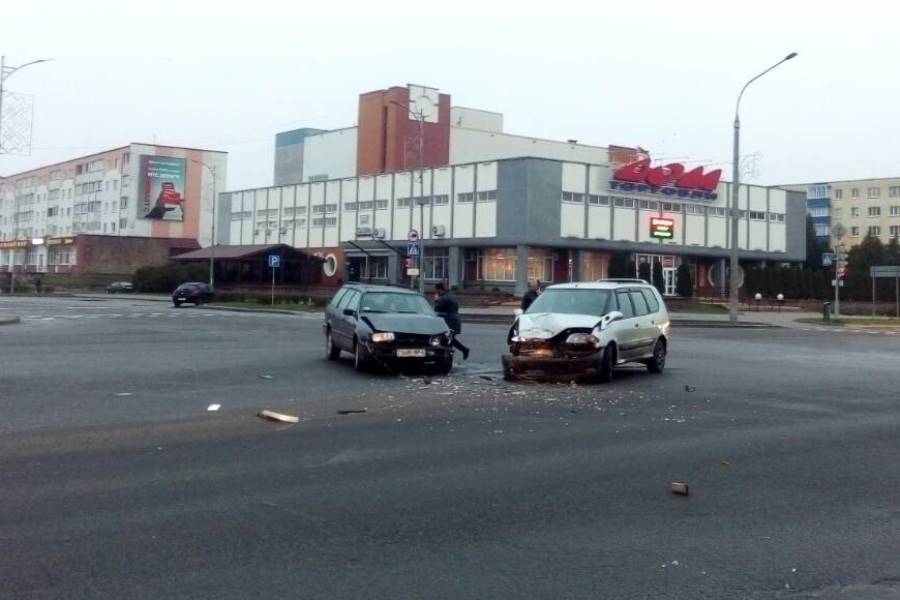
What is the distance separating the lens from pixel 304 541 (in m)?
6.23

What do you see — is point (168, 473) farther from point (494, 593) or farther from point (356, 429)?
point (494, 593)

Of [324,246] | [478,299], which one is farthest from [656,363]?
[324,246]

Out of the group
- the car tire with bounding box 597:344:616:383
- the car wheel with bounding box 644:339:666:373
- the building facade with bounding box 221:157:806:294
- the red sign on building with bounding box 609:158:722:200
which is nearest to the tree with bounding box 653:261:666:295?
the building facade with bounding box 221:157:806:294

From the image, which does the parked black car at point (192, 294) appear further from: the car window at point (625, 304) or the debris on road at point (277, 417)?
the debris on road at point (277, 417)

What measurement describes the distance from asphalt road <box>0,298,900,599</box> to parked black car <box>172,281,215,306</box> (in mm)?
Result: 37166

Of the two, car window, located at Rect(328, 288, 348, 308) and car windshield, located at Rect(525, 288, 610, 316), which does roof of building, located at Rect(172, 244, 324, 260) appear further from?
car windshield, located at Rect(525, 288, 610, 316)

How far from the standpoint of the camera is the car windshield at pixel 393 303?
18547mm

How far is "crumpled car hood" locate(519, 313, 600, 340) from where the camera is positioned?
624 inches

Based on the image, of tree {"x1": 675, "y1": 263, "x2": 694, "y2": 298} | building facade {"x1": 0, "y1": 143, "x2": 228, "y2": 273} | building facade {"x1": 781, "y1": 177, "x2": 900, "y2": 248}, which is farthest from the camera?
building facade {"x1": 781, "y1": 177, "x2": 900, "y2": 248}

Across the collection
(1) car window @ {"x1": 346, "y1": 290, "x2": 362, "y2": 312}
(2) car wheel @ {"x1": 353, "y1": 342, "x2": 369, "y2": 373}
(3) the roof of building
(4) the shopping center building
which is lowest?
(2) car wheel @ {"x1": 353, "y1": 342, "x2": 369, "y2": 373}

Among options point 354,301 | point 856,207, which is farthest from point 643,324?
point 856,207

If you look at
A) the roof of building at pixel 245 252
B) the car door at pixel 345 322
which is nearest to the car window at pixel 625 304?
the car door at pixel 345 322

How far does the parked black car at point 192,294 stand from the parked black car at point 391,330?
114ft

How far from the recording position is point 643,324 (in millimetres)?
17812
